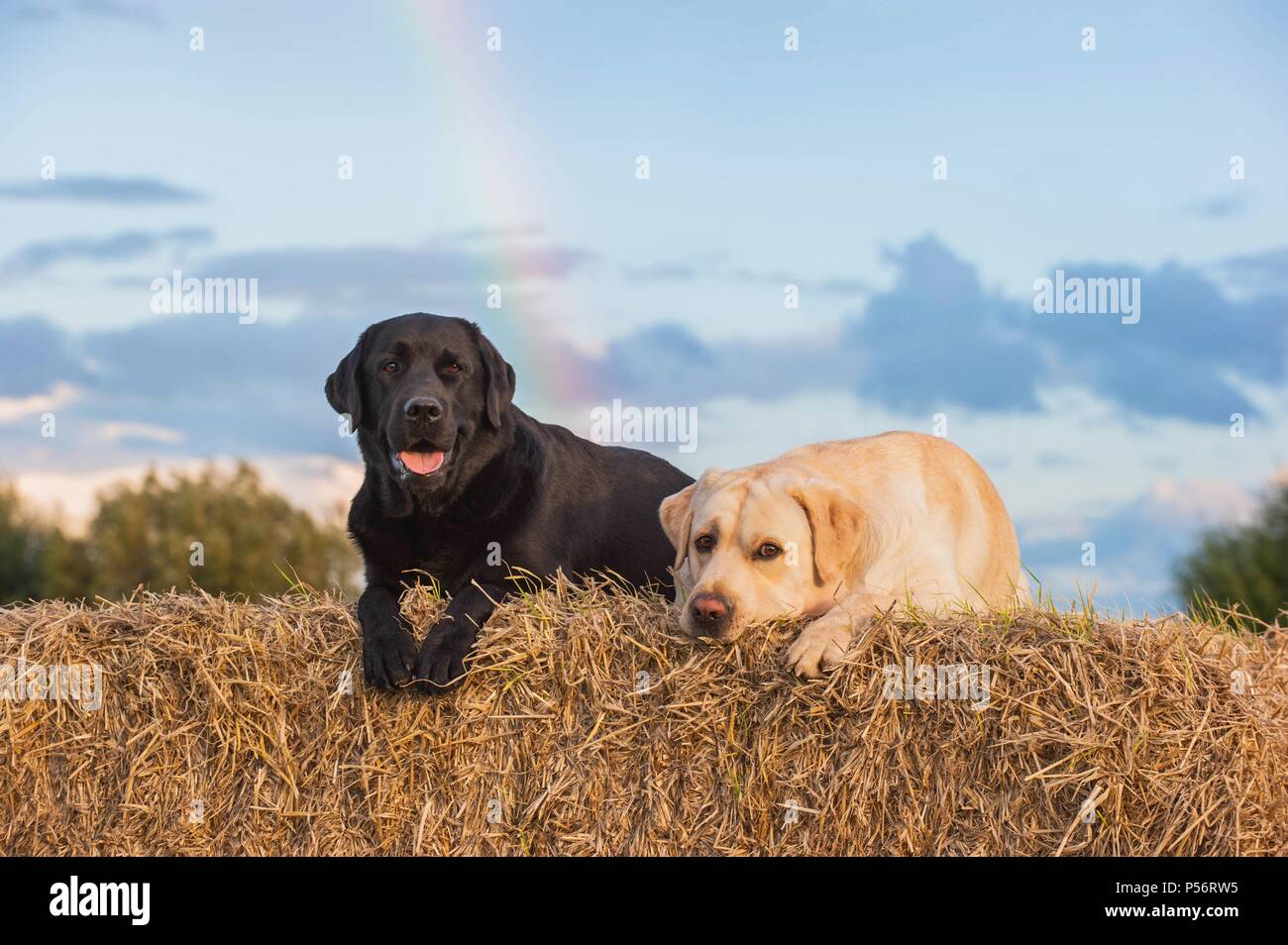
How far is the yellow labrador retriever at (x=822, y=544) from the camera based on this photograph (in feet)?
14.6

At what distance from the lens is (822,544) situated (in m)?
4.64

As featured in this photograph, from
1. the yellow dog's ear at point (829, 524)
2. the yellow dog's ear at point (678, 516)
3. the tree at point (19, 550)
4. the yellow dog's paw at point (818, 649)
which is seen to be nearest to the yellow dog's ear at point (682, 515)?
the yellow dog's ear at point (678, 516)

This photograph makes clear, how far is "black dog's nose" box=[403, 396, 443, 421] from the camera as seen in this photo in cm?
537

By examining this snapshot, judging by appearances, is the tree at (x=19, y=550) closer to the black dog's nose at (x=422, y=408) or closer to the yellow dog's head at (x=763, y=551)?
the black dog's nose at (x=422, y=408)

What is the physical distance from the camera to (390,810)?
193 inches

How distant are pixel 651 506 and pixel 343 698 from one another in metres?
2.05

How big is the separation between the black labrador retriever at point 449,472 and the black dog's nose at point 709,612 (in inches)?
43.2

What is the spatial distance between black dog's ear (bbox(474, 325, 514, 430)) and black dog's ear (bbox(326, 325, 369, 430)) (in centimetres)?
56

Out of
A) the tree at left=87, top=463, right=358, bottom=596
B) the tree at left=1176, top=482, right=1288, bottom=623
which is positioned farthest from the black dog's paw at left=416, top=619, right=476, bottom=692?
the tree at left=87, top=463, right=358, bottom=596

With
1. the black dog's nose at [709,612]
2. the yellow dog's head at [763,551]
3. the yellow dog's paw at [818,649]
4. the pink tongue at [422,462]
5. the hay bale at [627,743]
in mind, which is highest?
the pink tongue at [422,462]

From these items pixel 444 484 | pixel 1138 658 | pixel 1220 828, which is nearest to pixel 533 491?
pixel 444 484

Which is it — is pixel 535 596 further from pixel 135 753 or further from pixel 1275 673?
pixel 1275 673

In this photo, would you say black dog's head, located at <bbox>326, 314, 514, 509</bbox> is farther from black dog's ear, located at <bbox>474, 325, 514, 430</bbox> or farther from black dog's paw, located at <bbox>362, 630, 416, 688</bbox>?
black dog's paw, located at <bbox>362, 630, 416, 688</bbox>

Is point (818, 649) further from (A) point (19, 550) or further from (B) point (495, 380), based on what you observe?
(A) point (19, 550)
